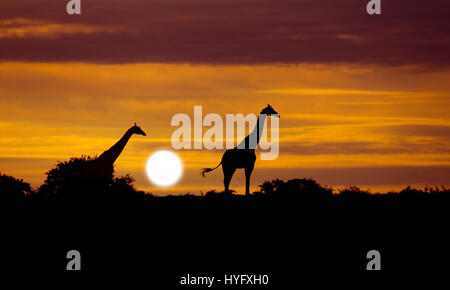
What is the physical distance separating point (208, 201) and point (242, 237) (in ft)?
11.3

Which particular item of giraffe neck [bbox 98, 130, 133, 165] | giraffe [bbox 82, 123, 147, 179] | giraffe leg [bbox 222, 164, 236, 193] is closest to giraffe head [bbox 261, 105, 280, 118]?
giraffe leg [bbox 222, 164, 236, 193]

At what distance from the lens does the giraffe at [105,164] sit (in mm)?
44500

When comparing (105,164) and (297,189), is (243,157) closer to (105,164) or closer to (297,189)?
(297,189)

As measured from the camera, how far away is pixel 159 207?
37188 millimetres

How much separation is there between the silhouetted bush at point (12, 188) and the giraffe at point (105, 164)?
3.60 m

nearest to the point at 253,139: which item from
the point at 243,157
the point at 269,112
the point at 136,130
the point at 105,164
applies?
the point at 243,157

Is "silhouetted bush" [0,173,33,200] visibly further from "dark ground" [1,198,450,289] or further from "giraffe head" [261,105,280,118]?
"giraffe head" [261,105,280,118]

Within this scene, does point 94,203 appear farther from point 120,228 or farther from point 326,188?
point 326,188

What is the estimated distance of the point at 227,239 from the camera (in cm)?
3412

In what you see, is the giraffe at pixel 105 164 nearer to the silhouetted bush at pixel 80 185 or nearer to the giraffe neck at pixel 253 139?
the silhouetted bush at pixel 80 185

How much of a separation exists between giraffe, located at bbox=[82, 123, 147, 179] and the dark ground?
6325mm

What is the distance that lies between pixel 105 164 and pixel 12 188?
5.85 meters

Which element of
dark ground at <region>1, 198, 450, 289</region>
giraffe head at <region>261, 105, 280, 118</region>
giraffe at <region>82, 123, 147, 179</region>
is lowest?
dark ground at <region>1, 198, 450, 289</region>

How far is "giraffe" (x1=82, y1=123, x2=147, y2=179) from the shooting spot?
146 feet
